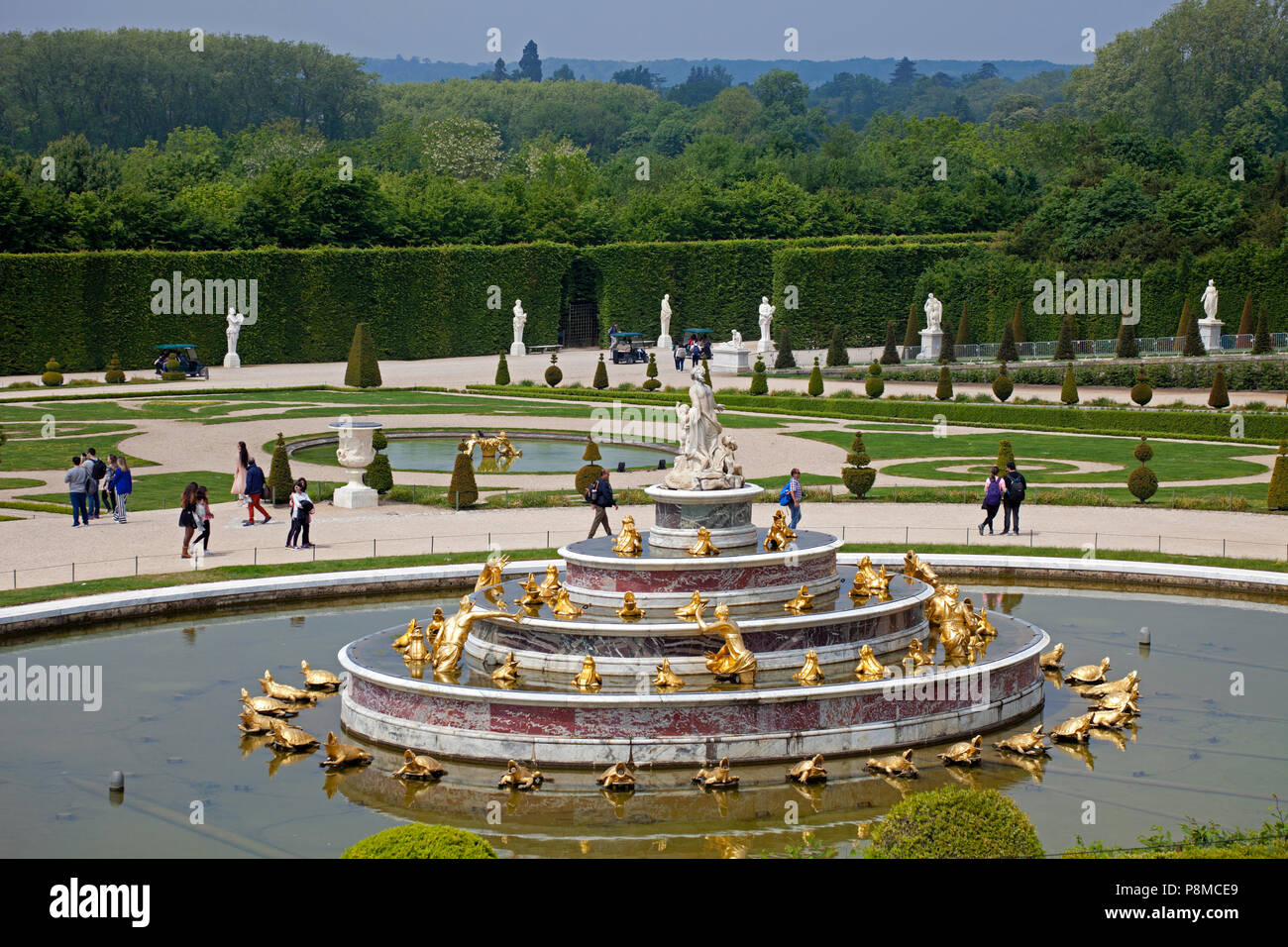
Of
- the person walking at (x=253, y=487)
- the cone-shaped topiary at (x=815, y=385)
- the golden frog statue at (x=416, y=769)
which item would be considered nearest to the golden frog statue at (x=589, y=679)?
the golden frog statue at (x=416, y=769)

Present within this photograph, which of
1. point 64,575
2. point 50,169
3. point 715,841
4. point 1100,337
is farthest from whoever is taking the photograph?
point 50,169

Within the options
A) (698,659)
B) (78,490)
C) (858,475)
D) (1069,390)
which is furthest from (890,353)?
(698,659)

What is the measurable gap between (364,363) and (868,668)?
44709 mm

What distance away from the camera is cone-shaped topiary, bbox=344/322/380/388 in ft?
199

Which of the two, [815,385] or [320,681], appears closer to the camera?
[320,681]

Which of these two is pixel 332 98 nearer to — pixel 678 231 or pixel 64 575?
pixel 678 231

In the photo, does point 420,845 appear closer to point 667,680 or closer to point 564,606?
point 667,680

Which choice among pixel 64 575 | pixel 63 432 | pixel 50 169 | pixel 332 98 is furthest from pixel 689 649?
pixel 332 98

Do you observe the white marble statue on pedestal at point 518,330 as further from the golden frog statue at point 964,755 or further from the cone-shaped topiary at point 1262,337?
the golden frog statue at point 964,755

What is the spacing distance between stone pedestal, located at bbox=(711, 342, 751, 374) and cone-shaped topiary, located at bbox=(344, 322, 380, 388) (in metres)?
15.4

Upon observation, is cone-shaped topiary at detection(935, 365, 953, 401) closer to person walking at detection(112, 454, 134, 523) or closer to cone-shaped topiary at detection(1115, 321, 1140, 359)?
cone-shaped topiary at detection(1115, 321, 1140, 359)

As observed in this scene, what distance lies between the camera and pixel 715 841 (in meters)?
15.1

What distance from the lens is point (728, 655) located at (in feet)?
61.6
